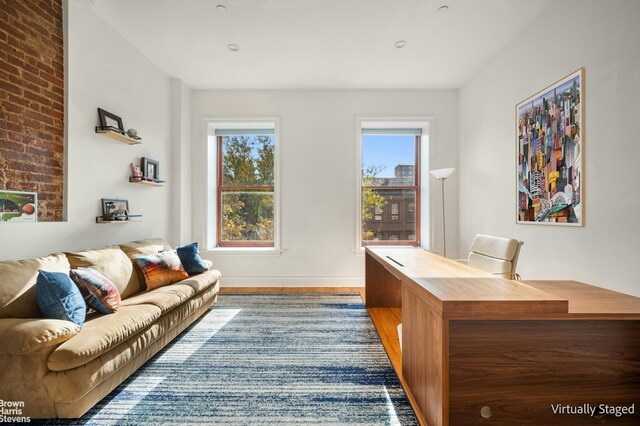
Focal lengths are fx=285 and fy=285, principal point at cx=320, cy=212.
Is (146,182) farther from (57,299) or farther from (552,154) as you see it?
(552,154)

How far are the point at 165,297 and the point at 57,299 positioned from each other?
0.70 m

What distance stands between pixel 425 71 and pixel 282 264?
3.22m

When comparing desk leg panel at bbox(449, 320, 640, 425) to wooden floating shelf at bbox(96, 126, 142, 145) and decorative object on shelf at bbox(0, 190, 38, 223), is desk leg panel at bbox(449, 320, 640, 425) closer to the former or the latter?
decorative object on shelf at bbox(0, 190, 38, 223)

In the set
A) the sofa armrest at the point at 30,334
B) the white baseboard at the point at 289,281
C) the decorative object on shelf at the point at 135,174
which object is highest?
the decorative object on shelf at the point at 135,174

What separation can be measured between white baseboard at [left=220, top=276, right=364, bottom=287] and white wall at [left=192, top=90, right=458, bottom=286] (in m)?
0.01

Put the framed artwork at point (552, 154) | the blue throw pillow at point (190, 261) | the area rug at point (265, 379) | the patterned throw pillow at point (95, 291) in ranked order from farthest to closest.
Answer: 1. the blue throw pillow at point (190, 261)
2. the framed artwork at point (552, 154)
3. the patterned throw pillow at point (95, 291)
4. the area rug at point (265, 379)

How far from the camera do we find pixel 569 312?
48.3 inches

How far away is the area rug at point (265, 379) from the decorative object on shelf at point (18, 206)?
4.50 feet

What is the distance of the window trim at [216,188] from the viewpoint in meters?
4.11

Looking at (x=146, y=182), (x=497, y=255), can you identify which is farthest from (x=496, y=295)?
(x=146, y=182)

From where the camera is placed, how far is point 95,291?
76.2 inches

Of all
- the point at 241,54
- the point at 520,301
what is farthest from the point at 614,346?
the point at 241,54

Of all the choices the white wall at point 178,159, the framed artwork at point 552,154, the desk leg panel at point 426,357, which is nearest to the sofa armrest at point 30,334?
the desk leg panel at point 426,357

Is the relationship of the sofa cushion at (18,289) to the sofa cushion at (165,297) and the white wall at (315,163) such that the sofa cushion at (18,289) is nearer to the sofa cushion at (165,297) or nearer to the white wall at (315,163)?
the sofa cushion at (165,297)
